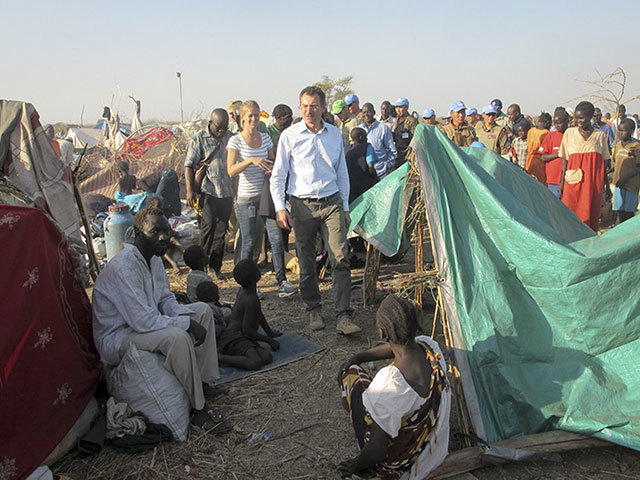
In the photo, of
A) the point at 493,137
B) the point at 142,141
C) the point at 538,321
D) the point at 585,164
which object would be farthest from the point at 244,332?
the point at 142,141

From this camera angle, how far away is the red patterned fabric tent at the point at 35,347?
8.96 ft

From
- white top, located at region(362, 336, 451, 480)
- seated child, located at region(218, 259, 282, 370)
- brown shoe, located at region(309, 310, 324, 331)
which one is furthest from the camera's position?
brown shoe, located at region(309, 310, 324, 331)

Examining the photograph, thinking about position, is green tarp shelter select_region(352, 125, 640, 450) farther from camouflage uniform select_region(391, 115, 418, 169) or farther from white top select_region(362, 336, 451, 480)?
camouflage uniform select_region(391, 115, 418, 169)

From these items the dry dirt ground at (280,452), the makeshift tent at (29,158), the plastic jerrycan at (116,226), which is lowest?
the dry dirt ground at (280,452)

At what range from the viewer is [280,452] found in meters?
3.29

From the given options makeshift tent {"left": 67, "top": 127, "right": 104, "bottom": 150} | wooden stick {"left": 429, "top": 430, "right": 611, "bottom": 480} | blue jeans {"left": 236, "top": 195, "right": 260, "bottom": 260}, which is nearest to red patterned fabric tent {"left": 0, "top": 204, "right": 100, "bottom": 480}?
wooden stick {"left": 429, "top": 430, "right": 611, "bottom": 480}

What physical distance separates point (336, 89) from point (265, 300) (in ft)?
88.3

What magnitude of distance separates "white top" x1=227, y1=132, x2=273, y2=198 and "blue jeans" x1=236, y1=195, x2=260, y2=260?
7 cm

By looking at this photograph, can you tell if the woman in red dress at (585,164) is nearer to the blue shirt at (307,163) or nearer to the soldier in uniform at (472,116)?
the blue shirt at (307,163)

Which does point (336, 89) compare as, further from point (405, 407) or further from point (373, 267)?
point (405, 407)

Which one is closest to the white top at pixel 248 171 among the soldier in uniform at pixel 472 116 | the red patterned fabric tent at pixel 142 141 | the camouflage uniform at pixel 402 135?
the camouflage uniform at pixel 402 135

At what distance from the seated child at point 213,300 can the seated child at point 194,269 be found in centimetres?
22

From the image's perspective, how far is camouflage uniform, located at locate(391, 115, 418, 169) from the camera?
372 inches

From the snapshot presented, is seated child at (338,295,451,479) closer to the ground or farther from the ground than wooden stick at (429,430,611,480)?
farther from the ground
